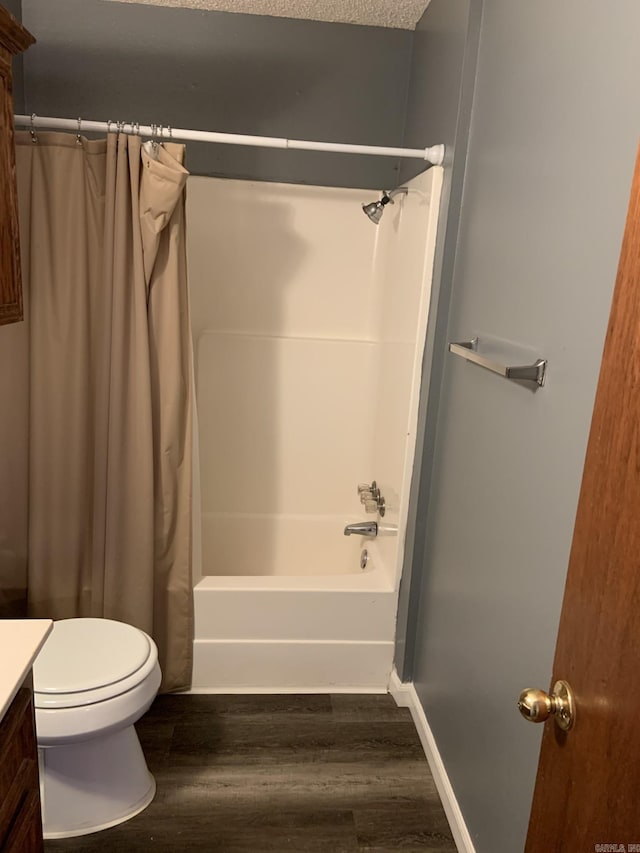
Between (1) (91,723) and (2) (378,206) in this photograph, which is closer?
(1) (91,723)

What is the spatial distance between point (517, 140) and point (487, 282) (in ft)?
1.11

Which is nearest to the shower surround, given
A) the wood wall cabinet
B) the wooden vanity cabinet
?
the wood wall cabinet

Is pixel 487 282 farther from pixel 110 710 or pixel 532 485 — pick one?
pixel 110 710

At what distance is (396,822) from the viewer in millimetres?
1854

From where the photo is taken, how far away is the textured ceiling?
7.65 ft

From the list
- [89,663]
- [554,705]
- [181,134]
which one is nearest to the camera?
[554,705]

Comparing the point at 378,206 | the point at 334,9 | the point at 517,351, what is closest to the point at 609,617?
the point at 517,351

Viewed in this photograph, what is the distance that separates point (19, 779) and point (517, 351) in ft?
4.16

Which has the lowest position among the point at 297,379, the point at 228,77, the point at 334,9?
the point at 297,379

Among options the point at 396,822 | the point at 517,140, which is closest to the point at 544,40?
the point at 517,140

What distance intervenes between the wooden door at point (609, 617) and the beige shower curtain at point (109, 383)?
1533 mm

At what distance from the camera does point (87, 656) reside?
5.81ft

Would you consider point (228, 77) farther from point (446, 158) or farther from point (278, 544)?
point (278, 544)

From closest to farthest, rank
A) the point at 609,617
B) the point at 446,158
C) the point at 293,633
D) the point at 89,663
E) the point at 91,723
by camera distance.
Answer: the point at 609,617 < the point at 91,723 < the point at 89,663 < the point at 446,158 < the point at 293,633
